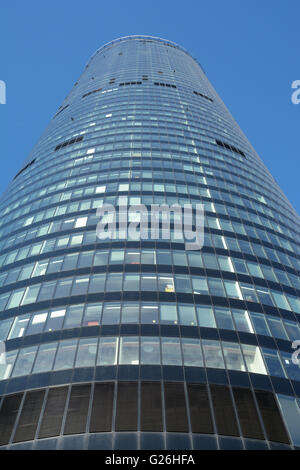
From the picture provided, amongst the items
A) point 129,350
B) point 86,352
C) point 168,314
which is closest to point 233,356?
point 168,314

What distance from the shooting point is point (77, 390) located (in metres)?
22.9

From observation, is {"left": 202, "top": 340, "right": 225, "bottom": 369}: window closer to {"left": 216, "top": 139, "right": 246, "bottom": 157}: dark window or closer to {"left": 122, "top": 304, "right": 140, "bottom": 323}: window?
{"left": 122, "top": 304, "right": 140, "bottom": 323}: window

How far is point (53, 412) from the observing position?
21484mm

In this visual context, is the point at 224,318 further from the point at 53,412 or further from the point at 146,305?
the point at 53,412

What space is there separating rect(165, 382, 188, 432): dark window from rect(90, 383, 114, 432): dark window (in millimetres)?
3301

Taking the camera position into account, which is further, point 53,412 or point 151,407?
point 151,407

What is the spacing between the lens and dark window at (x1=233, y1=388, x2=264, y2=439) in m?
20.7

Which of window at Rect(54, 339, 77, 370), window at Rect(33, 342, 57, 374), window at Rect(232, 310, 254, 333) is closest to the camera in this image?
window at Rect(54, 339, 77, 370)

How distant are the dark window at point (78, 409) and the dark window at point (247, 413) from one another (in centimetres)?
888

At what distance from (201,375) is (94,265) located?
14.7 metres

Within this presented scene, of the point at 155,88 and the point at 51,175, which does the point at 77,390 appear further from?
the point at 155,88

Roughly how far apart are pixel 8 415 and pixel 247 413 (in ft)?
45.9

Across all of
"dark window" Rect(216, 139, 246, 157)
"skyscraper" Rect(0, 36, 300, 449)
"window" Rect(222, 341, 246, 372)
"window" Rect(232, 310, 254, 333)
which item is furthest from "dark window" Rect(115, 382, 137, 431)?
"dark window" Rect(216, 139, 246, 157)
